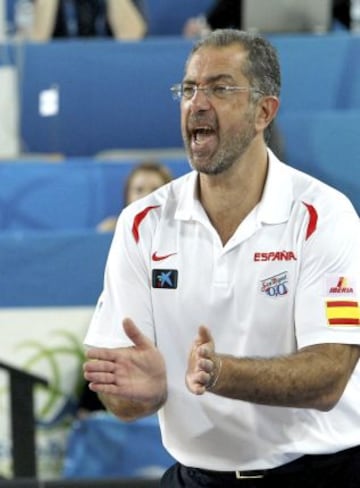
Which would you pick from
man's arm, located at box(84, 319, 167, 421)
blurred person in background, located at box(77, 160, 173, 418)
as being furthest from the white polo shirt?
blurred person in background, located at box(77, 160, 173, 418)

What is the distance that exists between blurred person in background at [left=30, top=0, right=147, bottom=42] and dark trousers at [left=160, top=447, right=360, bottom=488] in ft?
16.2

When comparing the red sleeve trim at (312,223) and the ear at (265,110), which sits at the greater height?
Answer: the ear at (265,110)

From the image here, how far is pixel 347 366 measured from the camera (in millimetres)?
2926

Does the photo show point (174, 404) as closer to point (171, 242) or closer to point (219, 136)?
point (171, 242)

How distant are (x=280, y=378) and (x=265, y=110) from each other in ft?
2.21

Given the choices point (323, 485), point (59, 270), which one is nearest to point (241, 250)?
point (323, 485)

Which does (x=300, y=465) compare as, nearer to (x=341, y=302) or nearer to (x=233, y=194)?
(x=341, y=302)

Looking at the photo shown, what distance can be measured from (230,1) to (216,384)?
5.36 m

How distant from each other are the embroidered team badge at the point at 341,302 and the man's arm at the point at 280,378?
10cm

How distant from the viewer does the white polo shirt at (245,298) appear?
9.78 feet

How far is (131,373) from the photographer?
9.50ft

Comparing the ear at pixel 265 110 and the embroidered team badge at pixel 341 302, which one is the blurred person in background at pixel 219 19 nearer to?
the ear at pixel 265 110

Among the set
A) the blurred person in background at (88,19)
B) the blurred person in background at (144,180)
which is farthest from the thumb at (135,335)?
the blurred person in background at (88,19)

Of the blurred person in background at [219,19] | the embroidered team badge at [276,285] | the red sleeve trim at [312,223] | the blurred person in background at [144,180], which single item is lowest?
the blurred person in background at [144,180]
